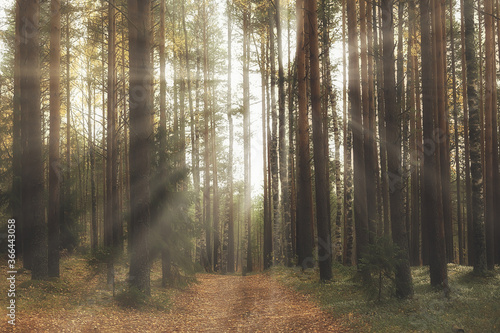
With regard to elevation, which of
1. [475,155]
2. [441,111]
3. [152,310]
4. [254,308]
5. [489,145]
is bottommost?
[254,308]

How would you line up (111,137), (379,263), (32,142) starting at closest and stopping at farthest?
(379,263) → (32,142) → (111,137)

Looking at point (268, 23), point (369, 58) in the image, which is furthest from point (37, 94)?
point (268, 23)

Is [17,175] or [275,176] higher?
[17,175]

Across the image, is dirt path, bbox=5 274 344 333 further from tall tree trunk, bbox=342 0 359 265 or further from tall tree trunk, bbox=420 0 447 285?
tall tree trunk, bbox=342 0 359 265

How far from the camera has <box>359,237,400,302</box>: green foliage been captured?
7.67 m

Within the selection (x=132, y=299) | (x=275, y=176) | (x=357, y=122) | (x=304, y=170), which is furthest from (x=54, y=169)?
(x=275, y=176)

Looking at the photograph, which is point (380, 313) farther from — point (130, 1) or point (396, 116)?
point (130, 1)

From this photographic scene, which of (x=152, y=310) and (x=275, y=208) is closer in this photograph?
(x=152, y=310)

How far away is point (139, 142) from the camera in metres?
9.21

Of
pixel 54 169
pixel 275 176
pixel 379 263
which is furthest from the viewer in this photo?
pixel 275 176

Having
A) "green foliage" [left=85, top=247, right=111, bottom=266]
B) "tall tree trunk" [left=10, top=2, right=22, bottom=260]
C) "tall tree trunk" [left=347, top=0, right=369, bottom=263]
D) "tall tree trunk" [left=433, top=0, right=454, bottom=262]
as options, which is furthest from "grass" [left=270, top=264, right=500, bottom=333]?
"tall tree trunk" [left=10, top=2, right=22, bottom=260]

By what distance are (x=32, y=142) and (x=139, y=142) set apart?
3.07 meters

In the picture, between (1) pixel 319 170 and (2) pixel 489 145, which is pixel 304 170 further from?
(2) pixel 489 145

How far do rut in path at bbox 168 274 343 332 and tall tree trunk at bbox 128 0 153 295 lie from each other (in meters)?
1.52
